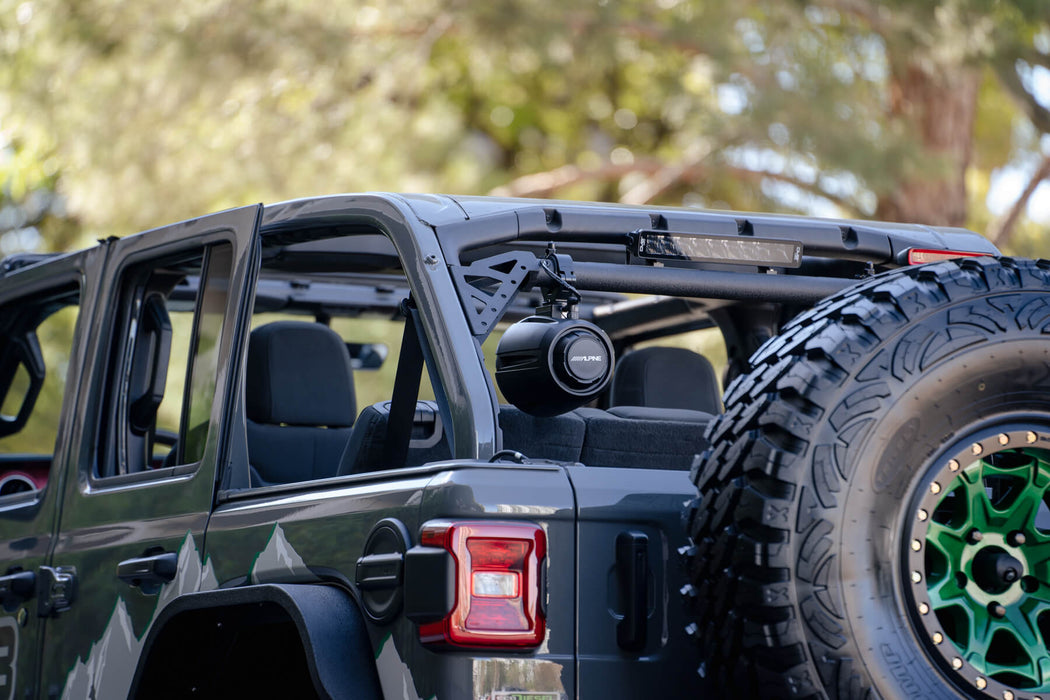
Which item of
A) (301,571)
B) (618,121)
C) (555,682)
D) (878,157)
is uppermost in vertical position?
(618,121)

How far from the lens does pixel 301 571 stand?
286cm

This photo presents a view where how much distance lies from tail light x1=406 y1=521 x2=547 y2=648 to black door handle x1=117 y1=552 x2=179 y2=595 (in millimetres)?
986

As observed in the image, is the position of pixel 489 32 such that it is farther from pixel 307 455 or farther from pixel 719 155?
pixel 307 455

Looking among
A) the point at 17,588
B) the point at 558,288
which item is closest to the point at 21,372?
the point at 17,588

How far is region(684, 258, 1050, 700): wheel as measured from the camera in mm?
2334

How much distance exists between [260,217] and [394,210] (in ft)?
1.68

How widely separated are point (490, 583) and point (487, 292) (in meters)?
0.82

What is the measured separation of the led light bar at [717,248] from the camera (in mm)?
3188

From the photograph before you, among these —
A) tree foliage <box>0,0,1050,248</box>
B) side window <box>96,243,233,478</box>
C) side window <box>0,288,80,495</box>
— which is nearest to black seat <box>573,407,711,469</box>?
side window <box>96,243,233,478</box>

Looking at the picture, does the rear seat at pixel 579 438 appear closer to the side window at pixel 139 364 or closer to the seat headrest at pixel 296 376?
the seat headrest at pixel 296 376

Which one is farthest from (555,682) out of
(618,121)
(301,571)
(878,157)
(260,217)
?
(618,121)

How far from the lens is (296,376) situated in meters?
3.86

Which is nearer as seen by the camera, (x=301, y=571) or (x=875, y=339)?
(x=875, y=339)

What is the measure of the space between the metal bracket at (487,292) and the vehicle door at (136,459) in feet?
2.31
